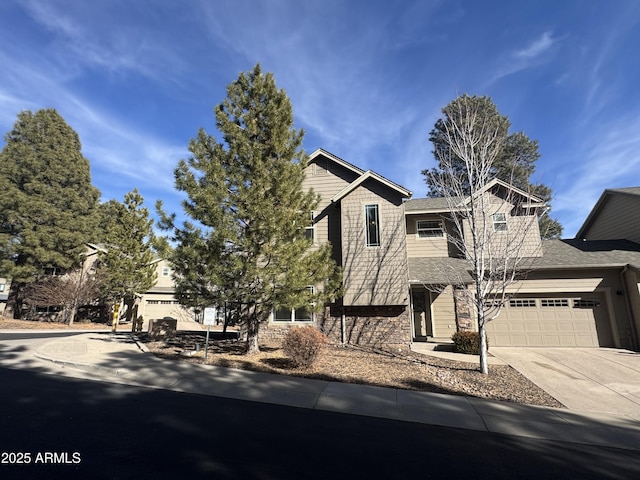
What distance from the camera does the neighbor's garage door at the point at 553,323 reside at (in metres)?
13.8

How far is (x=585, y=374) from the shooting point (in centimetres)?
954

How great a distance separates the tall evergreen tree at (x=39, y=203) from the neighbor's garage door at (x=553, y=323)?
28515mm

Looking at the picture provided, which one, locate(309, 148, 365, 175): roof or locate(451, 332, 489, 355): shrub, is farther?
locate(309, 148, 365, 175): roof

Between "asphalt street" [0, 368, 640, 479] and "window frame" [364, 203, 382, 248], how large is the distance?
878cm

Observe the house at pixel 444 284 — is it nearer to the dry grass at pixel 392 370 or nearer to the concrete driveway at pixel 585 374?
the concrete driveway at pixel 585 374

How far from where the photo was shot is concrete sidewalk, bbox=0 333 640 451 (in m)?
5.64

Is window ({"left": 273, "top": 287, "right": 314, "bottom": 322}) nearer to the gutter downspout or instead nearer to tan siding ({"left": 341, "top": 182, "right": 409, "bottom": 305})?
tan siding ({"left": 341, "top": 182, "right": 409, "bottom": 305})

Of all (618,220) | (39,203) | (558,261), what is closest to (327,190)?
(558,261)

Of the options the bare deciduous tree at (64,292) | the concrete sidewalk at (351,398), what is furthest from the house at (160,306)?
the concrete sidewalk at (351,398)

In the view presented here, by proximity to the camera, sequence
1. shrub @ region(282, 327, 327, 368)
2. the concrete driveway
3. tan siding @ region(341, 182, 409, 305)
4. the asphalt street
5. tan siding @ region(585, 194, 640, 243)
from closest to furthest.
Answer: the asphalt street
the concrete driveway
shrub @ region(282, 327, 327, 368)
tan siding @ region(341, 182, 409, 305)
tan siding @ region(585, 194, 640, 243)

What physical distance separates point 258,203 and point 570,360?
12005 mm

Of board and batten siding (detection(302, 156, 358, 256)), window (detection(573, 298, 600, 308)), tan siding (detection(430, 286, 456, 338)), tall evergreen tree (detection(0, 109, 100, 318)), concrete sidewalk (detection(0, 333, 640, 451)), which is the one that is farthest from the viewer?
tall evergreen tree (detection(0, 109, 100, 318))

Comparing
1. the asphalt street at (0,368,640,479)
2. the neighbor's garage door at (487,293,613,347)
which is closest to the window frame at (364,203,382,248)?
the neighbor's garage door at (487,293,613,347)

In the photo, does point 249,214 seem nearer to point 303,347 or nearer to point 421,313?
point 303,347
